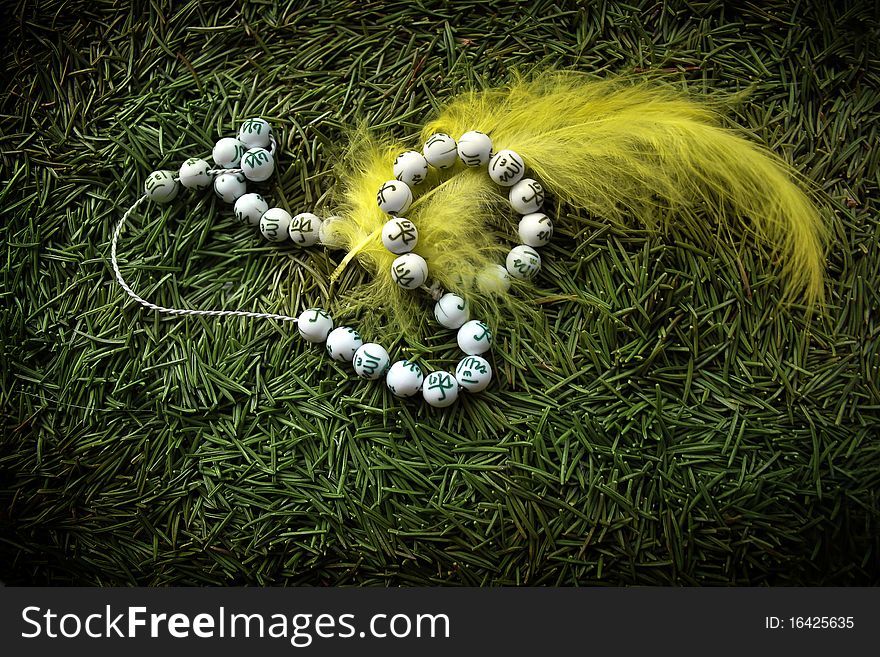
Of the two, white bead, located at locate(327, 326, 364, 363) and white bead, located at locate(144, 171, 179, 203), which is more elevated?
white bead, located at locate(144, 171, 179, 203)

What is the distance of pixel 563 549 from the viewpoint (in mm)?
752

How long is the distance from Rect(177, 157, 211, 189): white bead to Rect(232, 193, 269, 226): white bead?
5 centimetres

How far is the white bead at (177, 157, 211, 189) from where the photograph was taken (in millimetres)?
822

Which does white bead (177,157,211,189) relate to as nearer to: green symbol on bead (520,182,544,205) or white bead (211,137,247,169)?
white bead (211,137,247,169)

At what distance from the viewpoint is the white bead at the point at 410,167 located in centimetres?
79

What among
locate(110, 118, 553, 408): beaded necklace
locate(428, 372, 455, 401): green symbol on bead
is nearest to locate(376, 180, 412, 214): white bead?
locate(110, 118, 553, 408): beaded necklace

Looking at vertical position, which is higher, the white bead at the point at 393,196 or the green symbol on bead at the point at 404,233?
the white bead at the point at 393,196

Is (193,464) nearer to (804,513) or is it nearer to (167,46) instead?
(167,46)

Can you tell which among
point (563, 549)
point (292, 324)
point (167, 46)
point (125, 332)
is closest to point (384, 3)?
point (167, 46)

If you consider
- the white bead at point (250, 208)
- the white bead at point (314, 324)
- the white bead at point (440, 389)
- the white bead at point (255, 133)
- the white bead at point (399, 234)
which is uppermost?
the white bead at point (255, 133)

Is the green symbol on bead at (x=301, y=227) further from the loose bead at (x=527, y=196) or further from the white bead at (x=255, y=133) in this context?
the loose bead at (x=527, y=196)

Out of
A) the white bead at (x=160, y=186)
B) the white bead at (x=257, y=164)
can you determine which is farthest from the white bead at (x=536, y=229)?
the white bead at (x=160, y=186)

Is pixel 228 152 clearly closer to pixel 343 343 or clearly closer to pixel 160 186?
pixel 160 186

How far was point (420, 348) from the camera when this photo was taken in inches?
31.3
